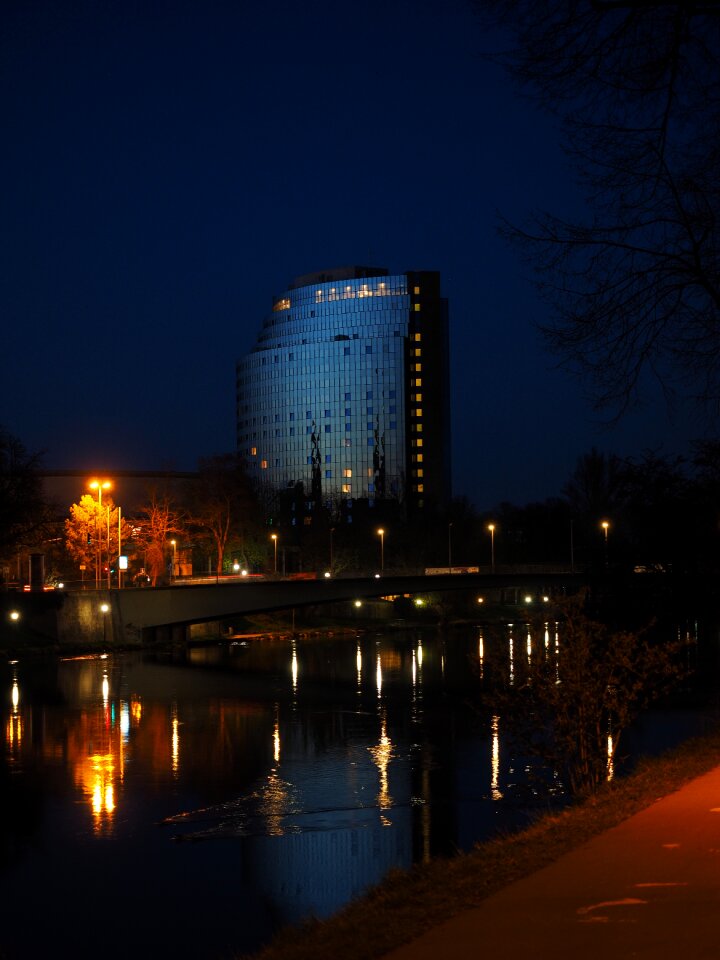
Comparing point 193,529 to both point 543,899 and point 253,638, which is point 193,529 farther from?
point 543,899

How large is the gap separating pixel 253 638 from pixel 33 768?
5035 centimetres

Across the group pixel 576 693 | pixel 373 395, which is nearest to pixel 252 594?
pixel 576 693

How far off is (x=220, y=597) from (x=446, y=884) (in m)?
62.1

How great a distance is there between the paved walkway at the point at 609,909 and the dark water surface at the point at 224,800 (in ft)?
23.1

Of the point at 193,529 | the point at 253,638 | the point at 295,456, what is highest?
the point at 295,456

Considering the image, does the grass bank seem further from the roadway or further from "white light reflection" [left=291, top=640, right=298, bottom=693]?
the roadway

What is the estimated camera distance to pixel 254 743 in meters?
33.3

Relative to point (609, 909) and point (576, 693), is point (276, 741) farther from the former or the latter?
point (609, 909)

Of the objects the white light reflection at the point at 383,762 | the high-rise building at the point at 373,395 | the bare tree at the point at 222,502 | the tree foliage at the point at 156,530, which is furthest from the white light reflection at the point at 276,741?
the high-rise building at the point at 373,395

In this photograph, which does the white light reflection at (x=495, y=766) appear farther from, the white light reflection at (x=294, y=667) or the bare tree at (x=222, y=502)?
the bare tree at (x=222, y=502)

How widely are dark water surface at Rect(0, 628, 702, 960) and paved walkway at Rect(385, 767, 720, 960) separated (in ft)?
23.1

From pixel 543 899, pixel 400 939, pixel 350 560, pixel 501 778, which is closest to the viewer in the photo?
pixel 400 939

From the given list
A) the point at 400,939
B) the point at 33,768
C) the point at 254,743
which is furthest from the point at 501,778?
the point at 400,939

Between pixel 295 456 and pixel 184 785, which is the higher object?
pixel 295 456
